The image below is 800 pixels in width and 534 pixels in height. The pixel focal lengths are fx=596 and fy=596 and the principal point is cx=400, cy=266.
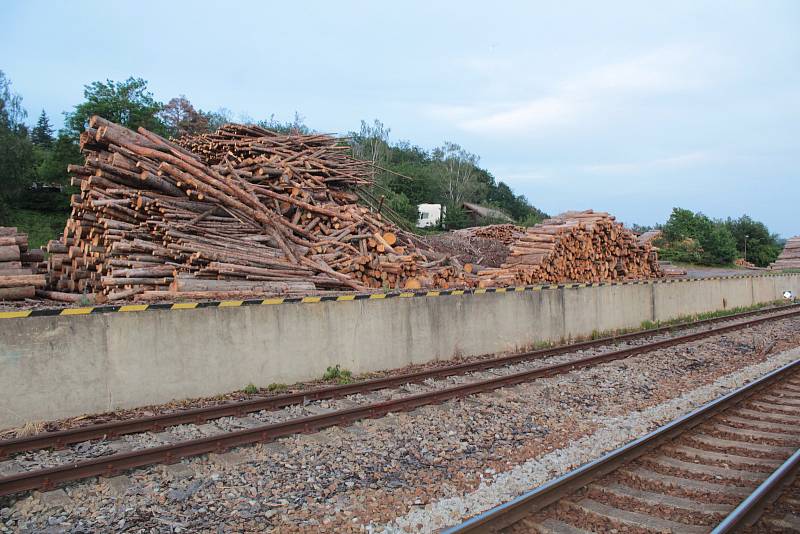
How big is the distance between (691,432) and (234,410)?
568cm

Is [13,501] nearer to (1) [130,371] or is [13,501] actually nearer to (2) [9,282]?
(1) [130,371]

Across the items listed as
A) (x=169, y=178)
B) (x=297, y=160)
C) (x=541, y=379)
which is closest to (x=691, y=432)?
(x=541, y=379)

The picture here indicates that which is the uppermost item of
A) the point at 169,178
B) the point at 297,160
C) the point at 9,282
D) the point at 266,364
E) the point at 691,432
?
the point at 297,160

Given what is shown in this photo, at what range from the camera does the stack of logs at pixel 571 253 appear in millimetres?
17969

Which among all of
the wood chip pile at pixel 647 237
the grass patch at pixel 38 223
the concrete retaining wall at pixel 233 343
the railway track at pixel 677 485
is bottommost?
the railway track at pixel 677 485

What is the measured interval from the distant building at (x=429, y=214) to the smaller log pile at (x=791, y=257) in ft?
92.2

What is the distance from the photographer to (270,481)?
18.7 ft

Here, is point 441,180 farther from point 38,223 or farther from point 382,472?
point 382,472

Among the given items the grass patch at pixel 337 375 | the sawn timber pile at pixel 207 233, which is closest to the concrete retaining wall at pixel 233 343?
the grass patch at pixel 337 375

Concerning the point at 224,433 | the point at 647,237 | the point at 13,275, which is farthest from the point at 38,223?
the point at 224,433

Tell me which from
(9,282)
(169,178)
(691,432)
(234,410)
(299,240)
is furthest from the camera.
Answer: (299,240)

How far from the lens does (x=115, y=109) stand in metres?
43.8

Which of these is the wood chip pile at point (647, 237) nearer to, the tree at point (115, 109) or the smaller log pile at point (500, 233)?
the smaller log pile at point (500, 233)

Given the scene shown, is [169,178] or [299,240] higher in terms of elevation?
[169,178]
